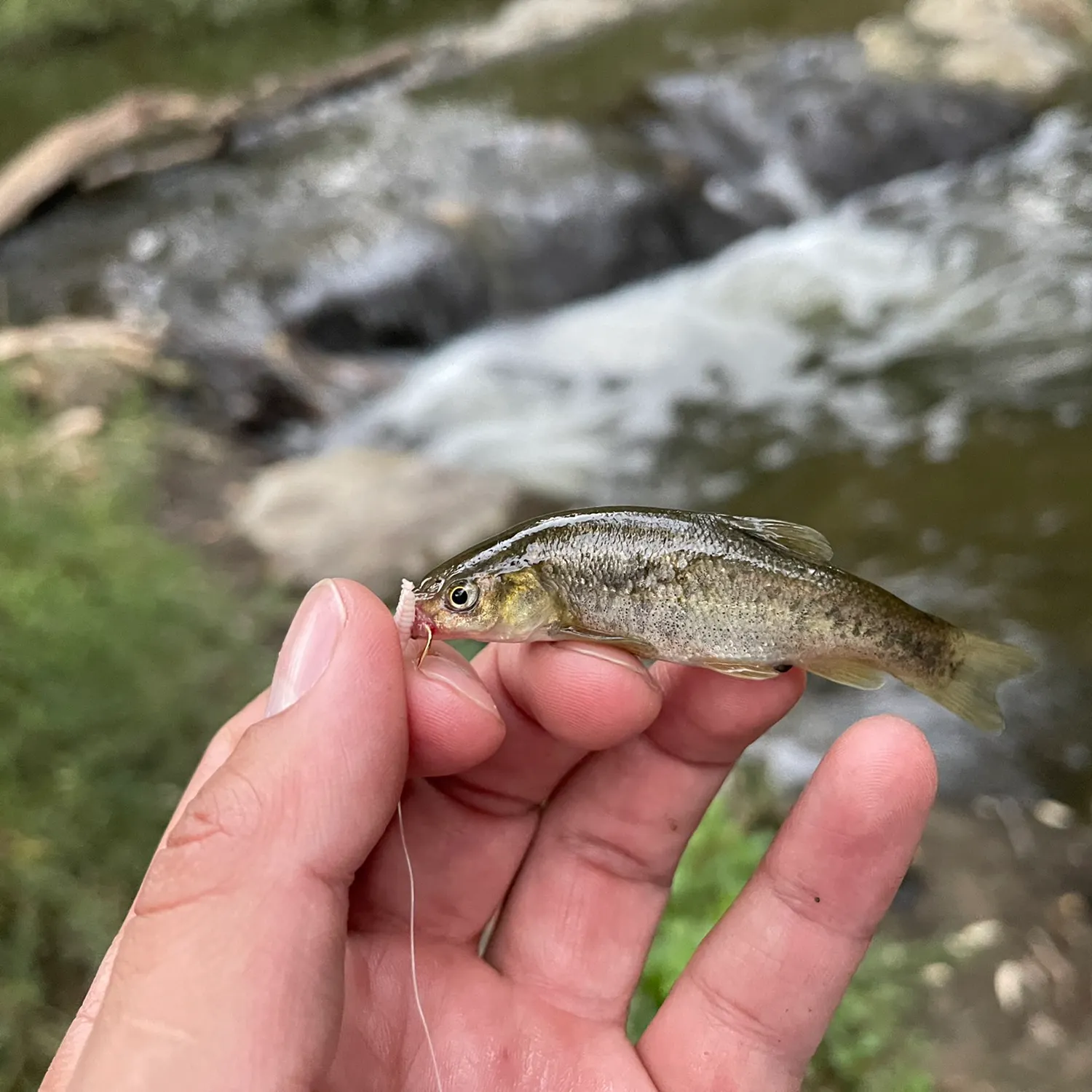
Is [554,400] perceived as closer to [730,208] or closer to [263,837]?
[730,208]

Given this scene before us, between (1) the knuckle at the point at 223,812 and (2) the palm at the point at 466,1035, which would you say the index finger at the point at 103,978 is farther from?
(2) the palm at the point at 466,1035

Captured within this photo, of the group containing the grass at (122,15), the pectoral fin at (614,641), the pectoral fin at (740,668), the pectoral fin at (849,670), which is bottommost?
the pectoral fin at (849,670)

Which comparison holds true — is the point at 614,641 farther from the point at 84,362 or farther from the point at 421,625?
the point at 84,362

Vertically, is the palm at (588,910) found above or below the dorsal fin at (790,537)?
below

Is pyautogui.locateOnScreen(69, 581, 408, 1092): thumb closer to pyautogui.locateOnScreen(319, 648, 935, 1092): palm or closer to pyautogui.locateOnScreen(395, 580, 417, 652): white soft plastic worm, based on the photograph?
pyautogui.locateOnScreen(395, 580, 417, 652): white soft plastic worm

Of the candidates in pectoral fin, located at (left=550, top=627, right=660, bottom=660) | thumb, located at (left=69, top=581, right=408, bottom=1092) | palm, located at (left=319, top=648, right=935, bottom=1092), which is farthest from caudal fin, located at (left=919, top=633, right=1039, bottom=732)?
thumb, located at (left=69, top=581, right=408, bottom=1092)

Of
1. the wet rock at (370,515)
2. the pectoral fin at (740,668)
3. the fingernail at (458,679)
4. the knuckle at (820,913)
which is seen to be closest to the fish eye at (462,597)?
the fingernail at (458,679)

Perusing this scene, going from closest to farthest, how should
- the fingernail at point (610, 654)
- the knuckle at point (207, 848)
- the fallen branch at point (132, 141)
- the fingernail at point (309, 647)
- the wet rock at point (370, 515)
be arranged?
the knuckle at point (207, 848)
the fingernail at point (309, 647)
the fingernail at point (610, 654)
the wet rock at point (370, 515)
the fallen branch at point (132, 141)

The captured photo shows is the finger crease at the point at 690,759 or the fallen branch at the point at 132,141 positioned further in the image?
the fallen branch at the point at 132,141
